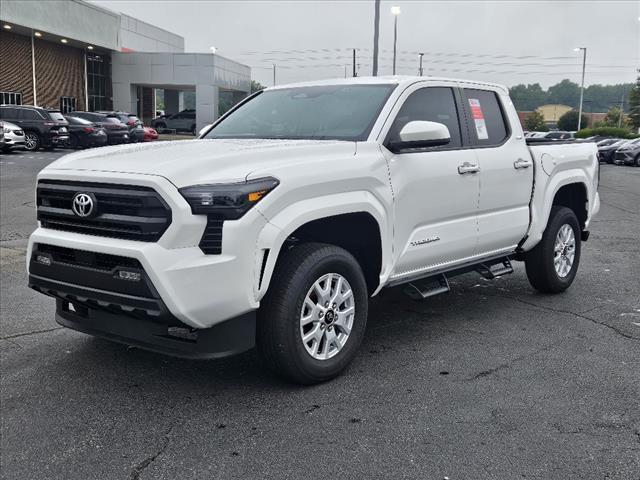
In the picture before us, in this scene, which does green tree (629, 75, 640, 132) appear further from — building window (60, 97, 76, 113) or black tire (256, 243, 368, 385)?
black tire (256, 243, 368, 385)

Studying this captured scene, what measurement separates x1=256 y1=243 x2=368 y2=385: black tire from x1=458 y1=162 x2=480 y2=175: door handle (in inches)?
56.0

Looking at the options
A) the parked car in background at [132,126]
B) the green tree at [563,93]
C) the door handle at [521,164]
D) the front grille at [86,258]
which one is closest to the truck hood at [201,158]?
the front grille at [86,258]

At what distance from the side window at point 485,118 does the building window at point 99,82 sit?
46.6 metres

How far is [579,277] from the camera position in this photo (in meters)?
7.72

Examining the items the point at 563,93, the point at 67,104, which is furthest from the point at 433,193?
the point at 563,93

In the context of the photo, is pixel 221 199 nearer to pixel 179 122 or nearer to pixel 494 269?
pixel 494 269

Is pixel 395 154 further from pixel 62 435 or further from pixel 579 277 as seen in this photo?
pixel 579 277

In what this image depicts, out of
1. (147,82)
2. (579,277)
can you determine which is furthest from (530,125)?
(579,277)

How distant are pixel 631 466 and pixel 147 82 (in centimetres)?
5176

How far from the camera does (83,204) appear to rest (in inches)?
156

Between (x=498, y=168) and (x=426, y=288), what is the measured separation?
1248 millimetres

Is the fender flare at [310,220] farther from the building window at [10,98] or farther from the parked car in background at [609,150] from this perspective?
the building window at [10,98]

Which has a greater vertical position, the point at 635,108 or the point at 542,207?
the point at 635,108

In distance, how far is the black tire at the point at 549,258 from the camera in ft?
21.4
